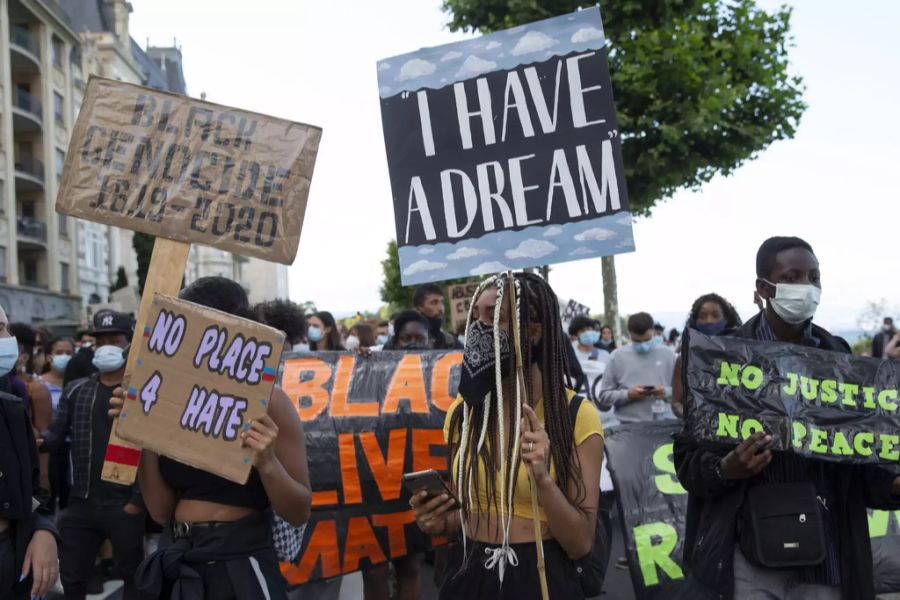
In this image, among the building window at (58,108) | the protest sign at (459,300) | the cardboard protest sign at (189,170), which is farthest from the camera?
the building window at (58,108)

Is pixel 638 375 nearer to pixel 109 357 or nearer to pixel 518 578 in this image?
pixel 109 357

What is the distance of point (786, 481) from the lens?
10.8 feet

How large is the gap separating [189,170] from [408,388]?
285cm

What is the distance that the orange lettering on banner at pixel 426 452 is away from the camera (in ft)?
19.2

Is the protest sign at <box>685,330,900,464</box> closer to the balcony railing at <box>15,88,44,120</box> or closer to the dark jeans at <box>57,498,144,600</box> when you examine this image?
the dark jeans at <box>57,498,144,600</box>

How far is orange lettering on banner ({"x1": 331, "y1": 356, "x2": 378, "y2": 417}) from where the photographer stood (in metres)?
5.98

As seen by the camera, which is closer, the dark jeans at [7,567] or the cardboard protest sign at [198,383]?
the cardboard protest sign at [198,383]

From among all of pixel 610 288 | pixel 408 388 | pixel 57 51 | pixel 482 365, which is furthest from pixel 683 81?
pixel 57 51

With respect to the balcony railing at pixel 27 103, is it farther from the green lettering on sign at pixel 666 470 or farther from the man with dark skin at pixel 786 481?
the man with dark skin at pixel 786 481

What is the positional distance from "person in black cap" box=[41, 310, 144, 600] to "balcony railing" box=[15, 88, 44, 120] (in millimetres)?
36247

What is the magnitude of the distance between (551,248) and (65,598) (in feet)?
12.1

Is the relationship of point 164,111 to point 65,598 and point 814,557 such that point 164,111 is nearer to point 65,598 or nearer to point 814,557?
point 814,557

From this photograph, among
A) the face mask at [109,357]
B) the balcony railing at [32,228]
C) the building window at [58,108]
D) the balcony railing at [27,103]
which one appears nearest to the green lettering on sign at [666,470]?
the face mask at [109,357]

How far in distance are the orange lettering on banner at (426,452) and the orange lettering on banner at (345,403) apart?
0.33m
